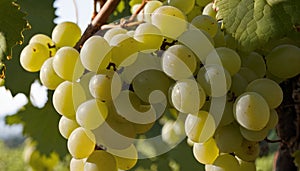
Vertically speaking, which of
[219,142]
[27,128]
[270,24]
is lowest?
[27,128]

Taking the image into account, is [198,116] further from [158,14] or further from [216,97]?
[158,14]

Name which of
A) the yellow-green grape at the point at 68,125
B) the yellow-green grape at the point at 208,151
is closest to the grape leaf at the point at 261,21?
the yellow-green grape at the point at 208,151

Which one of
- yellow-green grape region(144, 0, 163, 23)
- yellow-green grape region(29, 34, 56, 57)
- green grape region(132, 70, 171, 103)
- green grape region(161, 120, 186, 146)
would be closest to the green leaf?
green grape region(161, 120, 186, 146)

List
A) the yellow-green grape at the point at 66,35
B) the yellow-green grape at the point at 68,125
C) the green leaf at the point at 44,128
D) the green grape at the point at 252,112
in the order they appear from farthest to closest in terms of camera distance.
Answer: the green leaf at the point at 44,128
the yellow-green grape at the point at 66,35
the yellow-green grape at the point at 68,125
the green grape at the point at 252,112

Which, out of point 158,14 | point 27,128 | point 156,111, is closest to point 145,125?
point 156,111

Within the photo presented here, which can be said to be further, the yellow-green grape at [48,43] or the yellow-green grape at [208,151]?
the yellow-green grape at [48,43]

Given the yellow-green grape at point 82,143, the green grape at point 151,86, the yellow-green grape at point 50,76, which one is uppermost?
the green grape at point 151,86

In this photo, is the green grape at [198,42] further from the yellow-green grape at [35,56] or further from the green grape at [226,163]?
the yellow-green grape at [35,56]
